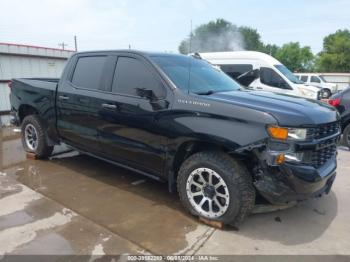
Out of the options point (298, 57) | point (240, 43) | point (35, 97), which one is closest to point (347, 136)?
point (35, 97)

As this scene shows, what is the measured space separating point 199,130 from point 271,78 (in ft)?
25.4

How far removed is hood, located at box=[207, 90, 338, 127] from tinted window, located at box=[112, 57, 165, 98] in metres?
0.70

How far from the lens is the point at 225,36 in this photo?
7794 cm

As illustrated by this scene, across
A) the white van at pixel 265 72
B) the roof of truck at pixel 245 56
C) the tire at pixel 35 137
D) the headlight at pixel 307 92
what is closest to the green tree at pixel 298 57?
the roof of truck at pixel 245 56

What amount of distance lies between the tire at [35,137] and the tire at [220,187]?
3036 mm

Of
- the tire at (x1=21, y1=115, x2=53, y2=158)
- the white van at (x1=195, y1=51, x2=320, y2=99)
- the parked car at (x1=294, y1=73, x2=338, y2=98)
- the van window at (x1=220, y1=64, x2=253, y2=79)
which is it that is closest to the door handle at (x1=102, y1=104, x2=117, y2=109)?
the tire at (x1=21, y1=115, x2=53, y2=158)

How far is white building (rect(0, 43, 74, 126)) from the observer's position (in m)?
9.55

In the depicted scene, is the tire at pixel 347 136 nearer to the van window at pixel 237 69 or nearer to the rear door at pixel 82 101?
the van window at pixel 237 69

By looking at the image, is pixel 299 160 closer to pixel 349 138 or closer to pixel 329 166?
pixel 329 166

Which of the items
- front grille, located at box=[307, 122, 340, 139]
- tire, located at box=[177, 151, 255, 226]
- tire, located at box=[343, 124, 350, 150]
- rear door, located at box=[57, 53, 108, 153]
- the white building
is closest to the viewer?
front grille, located at box=[307, 122, 340, 139]

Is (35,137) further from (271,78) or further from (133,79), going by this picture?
(271,78)

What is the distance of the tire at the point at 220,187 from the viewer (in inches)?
130

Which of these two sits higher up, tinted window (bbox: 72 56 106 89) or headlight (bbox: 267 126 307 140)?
tinted window (bbox: 72 56 106 89)

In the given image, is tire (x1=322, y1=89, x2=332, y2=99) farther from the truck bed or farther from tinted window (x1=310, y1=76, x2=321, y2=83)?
the truck bed
